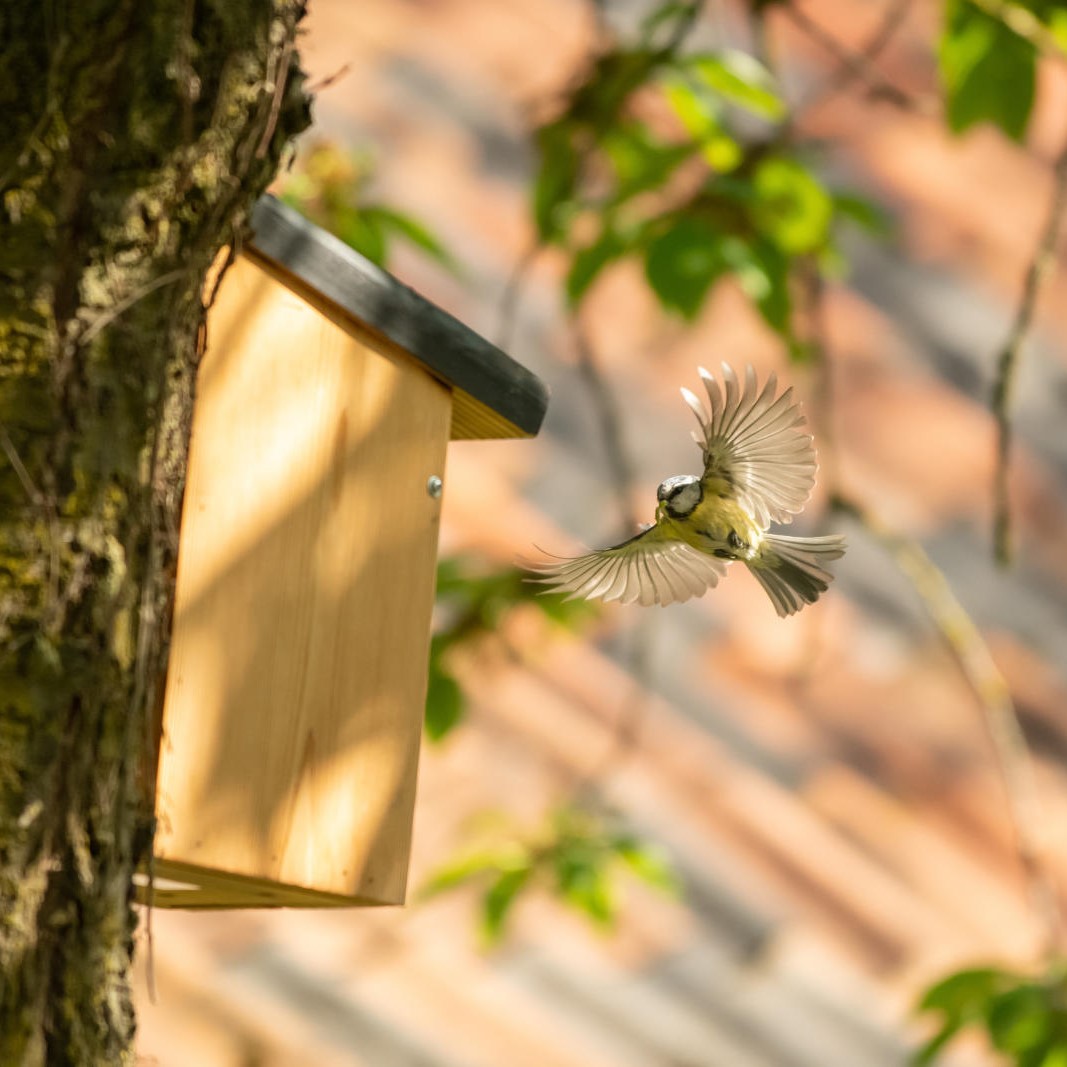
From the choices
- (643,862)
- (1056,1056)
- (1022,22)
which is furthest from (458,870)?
(1022,22)

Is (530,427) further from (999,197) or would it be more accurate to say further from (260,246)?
(999,197)

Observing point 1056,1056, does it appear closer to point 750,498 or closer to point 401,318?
point 750,498

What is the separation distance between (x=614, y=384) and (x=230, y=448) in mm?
2532

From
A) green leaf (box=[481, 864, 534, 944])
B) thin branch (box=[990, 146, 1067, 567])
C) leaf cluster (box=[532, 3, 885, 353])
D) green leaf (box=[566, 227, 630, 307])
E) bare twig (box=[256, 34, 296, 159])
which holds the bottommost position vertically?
green leaf (box=[481, 864, 534, 944])

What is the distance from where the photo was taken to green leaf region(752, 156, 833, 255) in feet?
9.23

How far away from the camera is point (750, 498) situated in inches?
69.1

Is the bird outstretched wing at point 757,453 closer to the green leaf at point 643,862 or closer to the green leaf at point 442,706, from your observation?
the green leaf at point 442,706

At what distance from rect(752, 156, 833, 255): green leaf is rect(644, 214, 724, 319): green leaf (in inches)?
11.0

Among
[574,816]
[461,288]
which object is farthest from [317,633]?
[461,288]

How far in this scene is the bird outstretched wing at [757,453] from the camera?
1.69 metres

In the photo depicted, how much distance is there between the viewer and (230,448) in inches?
69.5

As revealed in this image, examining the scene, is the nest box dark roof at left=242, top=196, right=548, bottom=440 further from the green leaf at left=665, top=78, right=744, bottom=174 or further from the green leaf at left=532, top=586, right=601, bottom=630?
the green leaf at left=665, top=78, right=744, bottom=174

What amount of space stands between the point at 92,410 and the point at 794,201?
1687 millimetres

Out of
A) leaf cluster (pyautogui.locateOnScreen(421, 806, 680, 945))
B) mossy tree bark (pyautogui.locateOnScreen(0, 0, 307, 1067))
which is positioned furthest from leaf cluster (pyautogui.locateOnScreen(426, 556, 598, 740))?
mossy tree bark (pyautogui.locateOnScreen(0, 0, 307, 1067))
